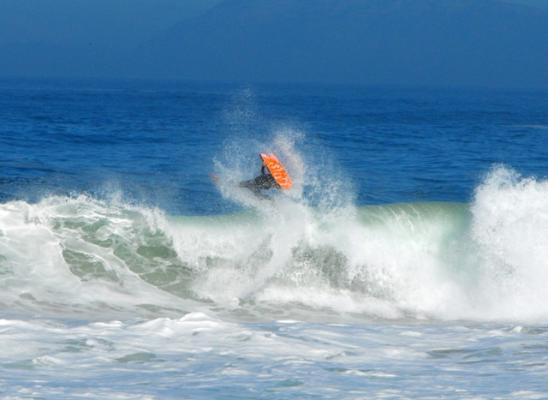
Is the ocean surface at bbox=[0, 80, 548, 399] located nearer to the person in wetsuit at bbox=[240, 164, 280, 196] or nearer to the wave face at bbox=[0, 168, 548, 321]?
the wave face at bbox=[0, 168, 548, 321]

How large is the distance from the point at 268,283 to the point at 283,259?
103cm

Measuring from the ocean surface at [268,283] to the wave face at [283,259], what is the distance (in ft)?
0.13

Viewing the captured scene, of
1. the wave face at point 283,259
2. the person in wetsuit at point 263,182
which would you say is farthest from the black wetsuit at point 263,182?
the wave face at point 283,259

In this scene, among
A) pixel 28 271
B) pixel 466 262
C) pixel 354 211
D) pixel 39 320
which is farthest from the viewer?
pixel 354 211

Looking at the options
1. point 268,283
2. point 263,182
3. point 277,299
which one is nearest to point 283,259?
point 268,283

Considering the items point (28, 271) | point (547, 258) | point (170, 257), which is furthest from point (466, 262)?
point (28, 271)

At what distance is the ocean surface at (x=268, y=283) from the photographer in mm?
9445

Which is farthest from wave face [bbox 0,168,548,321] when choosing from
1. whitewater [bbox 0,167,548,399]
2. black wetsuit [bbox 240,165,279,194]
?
black wetsuit [bbox 240,165,279,194]

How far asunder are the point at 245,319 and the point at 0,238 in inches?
193

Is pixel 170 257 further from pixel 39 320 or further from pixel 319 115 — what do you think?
pixel 319 115

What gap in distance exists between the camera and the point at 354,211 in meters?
18.9

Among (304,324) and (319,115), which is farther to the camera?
(319,115)

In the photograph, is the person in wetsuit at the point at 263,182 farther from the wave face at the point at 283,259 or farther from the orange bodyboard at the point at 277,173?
the wave face at the point at 283,259

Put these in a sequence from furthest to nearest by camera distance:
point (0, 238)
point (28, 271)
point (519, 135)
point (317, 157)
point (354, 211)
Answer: point (519, 135) → point (317, 157) → point (354, 211) → point (0, 238) → point (28, 271)
